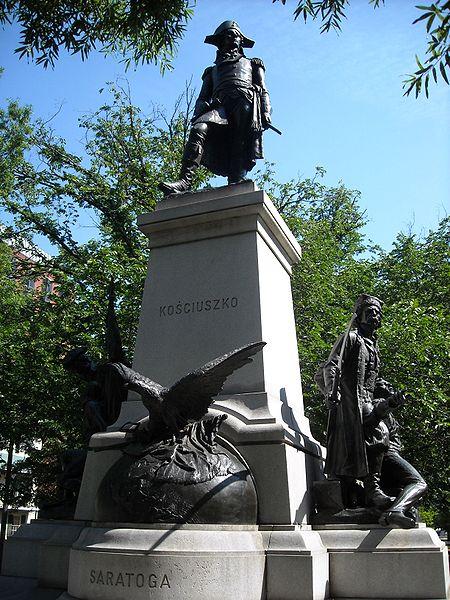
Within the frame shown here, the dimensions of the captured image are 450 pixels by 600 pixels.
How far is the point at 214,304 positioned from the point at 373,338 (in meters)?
1.82

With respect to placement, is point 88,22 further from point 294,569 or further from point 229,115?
point 294,569

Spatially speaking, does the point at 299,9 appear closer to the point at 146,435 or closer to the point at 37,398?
the point at 146,435

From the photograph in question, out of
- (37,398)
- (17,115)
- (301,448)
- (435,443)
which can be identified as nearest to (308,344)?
(435,443)

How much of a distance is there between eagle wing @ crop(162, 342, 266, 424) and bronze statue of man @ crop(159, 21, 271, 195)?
292cm

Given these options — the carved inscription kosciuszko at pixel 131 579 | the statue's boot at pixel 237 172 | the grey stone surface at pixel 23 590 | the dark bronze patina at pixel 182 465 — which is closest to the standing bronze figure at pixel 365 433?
the dark bronze patina at pixel 182 465

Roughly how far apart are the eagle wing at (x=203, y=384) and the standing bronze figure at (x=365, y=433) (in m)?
1.21

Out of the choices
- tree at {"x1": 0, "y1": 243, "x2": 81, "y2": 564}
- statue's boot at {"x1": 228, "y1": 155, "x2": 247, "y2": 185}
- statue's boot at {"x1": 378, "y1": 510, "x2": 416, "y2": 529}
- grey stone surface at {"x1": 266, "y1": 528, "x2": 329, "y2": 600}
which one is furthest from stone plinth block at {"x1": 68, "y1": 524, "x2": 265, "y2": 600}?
tree at {"x1": 0, "y1": 243, "x2": 81, "y2": 564}

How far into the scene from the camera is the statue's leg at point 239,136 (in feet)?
26.9

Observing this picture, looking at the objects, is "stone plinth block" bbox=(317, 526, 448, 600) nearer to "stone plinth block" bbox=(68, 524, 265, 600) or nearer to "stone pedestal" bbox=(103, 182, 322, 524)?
"stone pedestal" bbox=(103, 182, 322, 524)

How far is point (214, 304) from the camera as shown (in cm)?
698

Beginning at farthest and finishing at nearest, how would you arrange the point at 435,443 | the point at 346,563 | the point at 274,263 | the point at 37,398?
1. the point at 37,398
2. the point at 435,443
3. the point at 274,263
4. the point at 346,563

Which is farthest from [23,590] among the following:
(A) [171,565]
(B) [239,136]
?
(B) [239,136]

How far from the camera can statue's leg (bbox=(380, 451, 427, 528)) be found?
18.8 feet

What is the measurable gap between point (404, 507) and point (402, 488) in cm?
46
